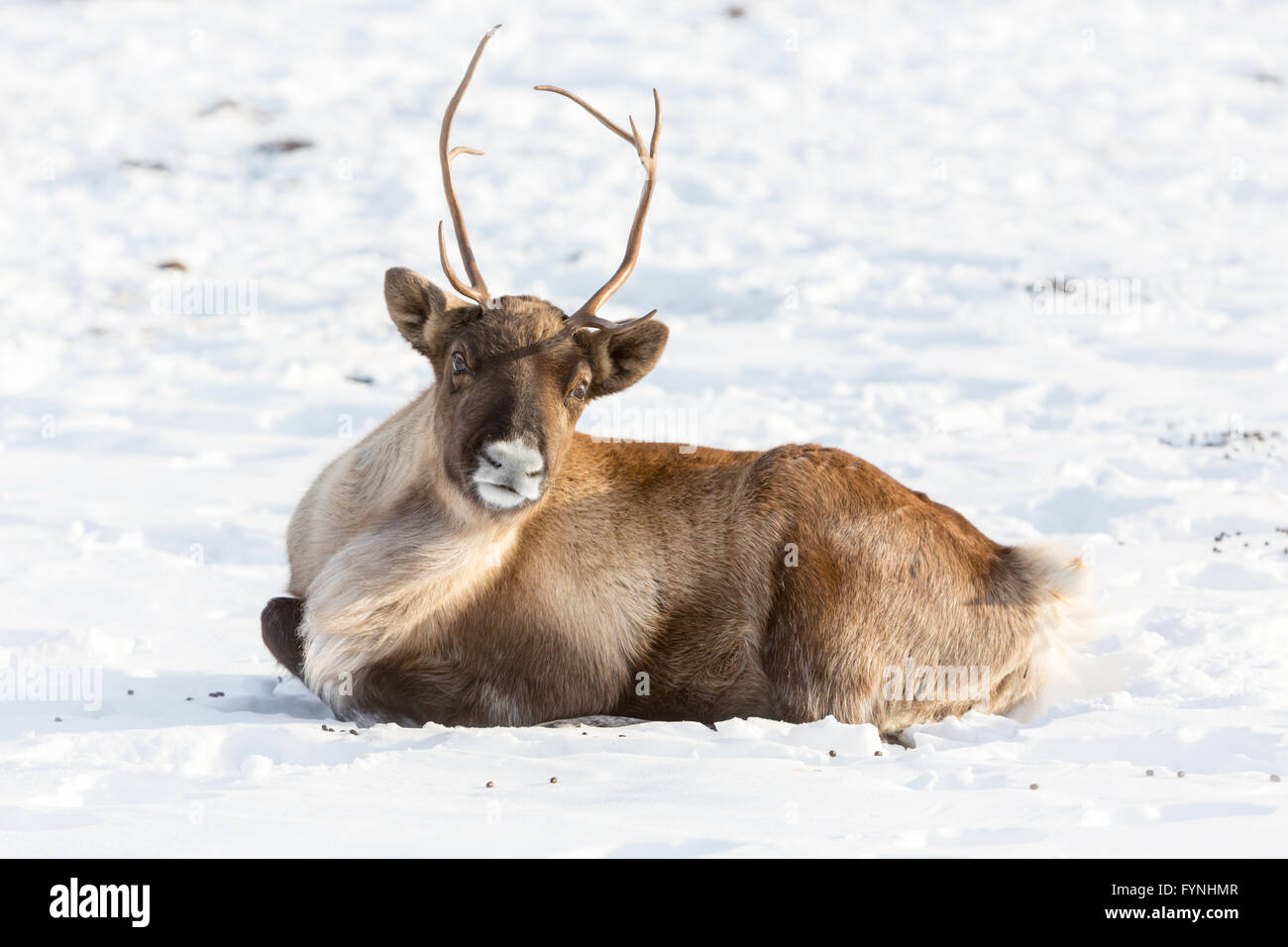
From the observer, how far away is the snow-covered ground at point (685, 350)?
4.52 meters

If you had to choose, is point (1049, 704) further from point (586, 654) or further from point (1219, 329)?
point (1219, 329)

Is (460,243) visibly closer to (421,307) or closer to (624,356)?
(421,307)

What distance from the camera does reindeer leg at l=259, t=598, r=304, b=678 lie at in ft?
19.8

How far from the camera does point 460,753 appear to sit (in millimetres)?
5020

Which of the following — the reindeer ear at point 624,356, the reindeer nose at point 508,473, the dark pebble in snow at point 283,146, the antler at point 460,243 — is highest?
the antler at point 460,243

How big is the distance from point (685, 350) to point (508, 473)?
9.55 m

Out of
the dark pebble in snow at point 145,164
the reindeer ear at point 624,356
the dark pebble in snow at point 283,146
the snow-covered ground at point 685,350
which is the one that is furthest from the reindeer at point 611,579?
the dark pebble in snow at point 283,146

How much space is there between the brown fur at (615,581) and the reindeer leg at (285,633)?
0.05ft

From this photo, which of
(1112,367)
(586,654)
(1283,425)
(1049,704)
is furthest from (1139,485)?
(586,654)

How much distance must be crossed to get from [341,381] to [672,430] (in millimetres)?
3586

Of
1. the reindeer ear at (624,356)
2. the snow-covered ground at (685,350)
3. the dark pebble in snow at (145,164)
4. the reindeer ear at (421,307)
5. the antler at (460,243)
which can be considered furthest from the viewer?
the dark pebble in snow at (145,164)

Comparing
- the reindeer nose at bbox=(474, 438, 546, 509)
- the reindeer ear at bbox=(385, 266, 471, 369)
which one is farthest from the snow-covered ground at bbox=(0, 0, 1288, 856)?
the reindeer ear at bbox=(385, 266, 471, 369)

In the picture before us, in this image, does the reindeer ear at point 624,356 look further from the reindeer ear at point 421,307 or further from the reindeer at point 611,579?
the reindeer ear at point 421,307

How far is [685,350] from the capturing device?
1465cm
